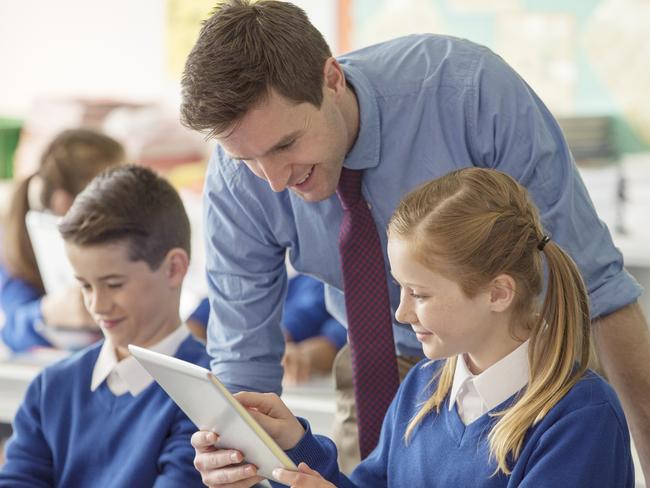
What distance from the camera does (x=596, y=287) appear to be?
1462 millimetres

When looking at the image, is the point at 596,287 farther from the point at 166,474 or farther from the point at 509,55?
the point at 509,55

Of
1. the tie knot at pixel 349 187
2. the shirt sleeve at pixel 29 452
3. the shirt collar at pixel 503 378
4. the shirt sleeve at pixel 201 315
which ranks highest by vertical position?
the tie knot at pixel 349 187

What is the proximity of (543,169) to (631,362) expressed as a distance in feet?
0.93

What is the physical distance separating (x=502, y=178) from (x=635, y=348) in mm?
324

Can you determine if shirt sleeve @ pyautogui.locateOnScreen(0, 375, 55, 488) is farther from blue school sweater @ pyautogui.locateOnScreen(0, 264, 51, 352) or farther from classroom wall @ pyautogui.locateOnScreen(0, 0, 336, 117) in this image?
classroom wall @ pyautogui.locateOnScreen(0, 0, 336, 117)

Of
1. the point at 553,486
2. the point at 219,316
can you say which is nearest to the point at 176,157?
the point at 219,316

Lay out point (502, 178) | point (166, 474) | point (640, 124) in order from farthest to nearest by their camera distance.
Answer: point (640, 124)
point (166, 474)
point (502, 178)

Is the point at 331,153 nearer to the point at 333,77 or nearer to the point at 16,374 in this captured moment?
the point at 333,77

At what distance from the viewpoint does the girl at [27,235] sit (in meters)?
2.64

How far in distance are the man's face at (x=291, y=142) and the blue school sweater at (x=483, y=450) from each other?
31 centimetres

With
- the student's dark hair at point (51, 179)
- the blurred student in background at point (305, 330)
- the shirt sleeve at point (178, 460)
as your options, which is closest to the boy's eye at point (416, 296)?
the shirt sleeve at point (178, 460)

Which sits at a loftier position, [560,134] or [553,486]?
[560,134]

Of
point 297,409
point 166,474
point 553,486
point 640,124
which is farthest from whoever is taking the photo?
point 640,124

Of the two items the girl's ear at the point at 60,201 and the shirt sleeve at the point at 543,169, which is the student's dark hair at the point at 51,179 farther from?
the shirt sleeve at the point at 543,169
